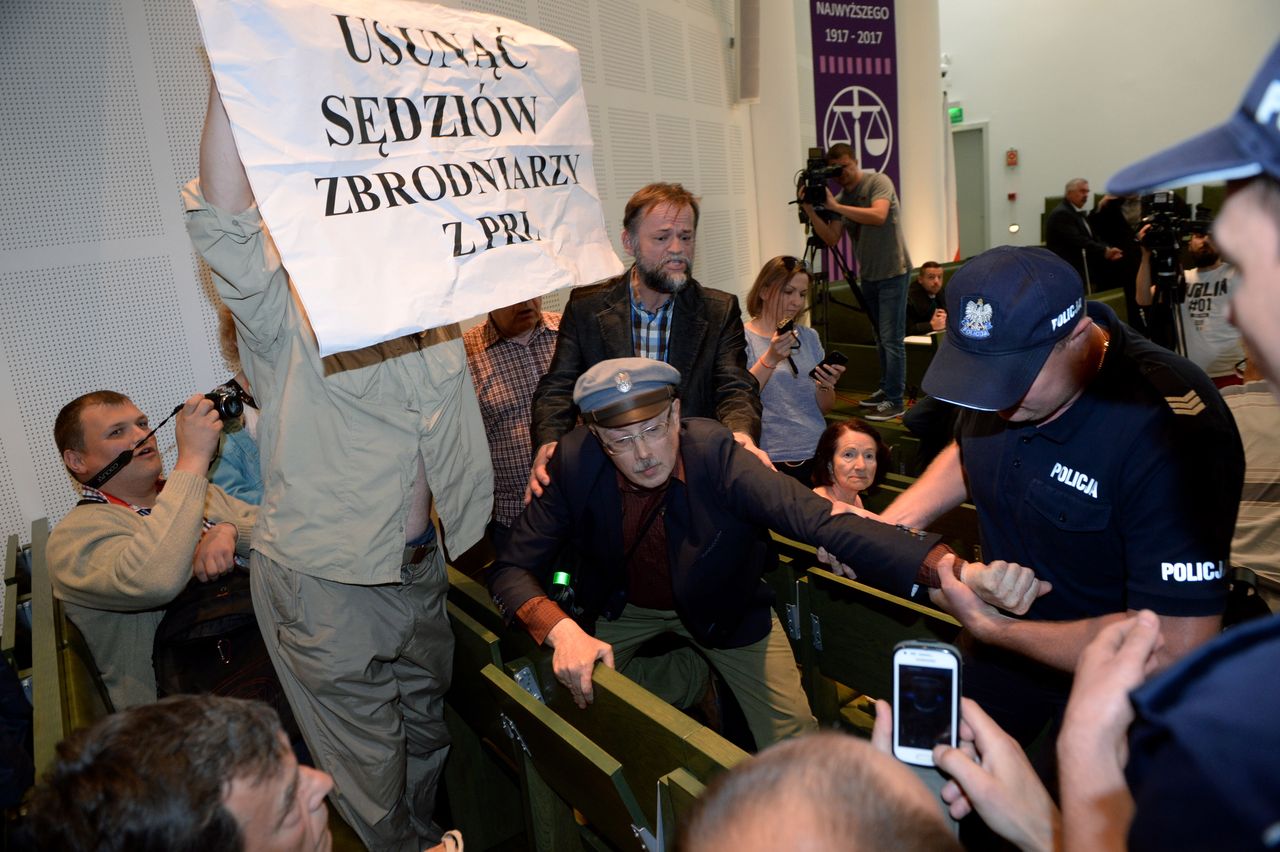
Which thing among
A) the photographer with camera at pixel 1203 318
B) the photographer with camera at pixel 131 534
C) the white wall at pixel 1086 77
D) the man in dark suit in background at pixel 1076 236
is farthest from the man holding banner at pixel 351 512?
the white wall at pixel 1086 77

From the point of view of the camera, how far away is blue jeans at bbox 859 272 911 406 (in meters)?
6.74

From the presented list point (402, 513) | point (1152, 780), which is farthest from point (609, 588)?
point (1152, 780)

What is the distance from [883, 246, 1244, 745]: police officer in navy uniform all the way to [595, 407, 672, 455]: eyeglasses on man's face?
2.81 feet

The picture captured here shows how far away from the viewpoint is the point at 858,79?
360 inches

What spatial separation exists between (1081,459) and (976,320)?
0.41 meters

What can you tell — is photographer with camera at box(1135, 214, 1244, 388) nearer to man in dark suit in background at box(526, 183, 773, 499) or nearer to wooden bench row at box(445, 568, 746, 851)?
man in dark suit in background at box(526, 183, 773, 499)

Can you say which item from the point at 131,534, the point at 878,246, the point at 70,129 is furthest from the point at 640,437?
the point at 878,246

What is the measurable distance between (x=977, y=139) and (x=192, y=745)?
52.1 ft

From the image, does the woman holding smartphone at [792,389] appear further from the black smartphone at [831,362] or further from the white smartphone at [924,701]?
the white smartphone at [924,701]

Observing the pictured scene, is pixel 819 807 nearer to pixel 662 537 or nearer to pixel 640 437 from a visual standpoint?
pixel 640 437

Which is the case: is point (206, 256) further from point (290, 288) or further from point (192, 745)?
point (192, 745)

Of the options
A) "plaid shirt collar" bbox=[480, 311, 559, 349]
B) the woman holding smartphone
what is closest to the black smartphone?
the woman holding smartphone

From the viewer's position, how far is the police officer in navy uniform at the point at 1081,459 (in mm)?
1629

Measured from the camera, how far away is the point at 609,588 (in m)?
2.70
